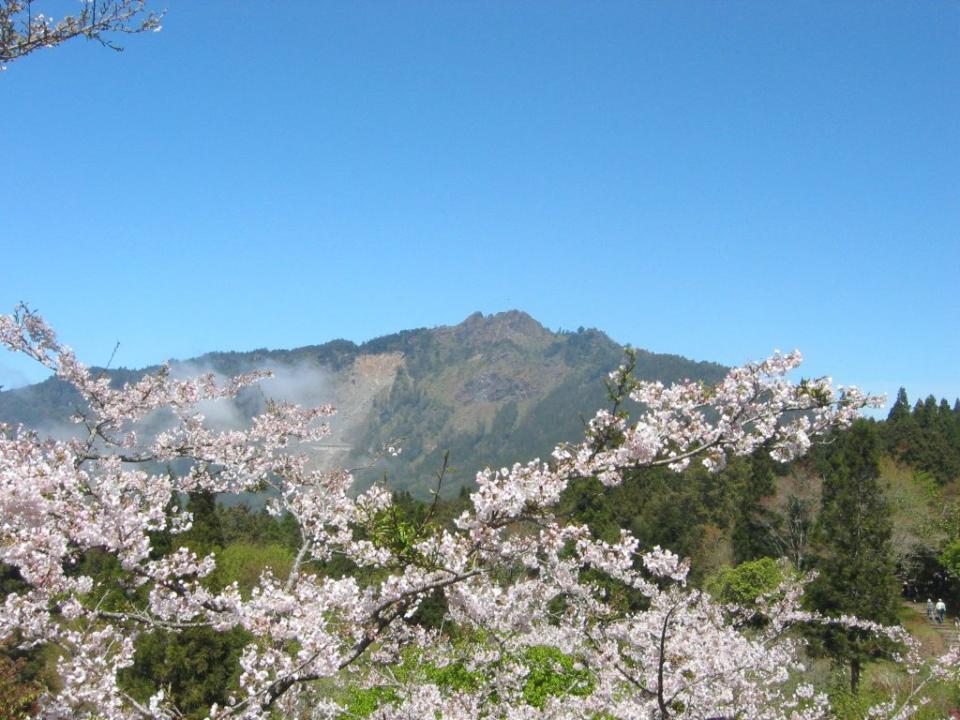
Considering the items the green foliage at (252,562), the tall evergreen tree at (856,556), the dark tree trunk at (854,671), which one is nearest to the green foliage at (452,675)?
the tall evergreen tree at (856,556)

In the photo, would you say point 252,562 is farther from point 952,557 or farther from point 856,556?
point 952,557

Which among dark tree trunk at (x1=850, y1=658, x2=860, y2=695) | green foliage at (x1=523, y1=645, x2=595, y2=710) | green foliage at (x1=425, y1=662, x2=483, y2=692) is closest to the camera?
green foliage at (x1=425, y1=662, x2=483, y2=692)

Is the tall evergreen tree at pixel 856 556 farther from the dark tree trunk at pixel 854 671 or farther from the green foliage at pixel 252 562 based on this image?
the green foliage at pixel 252 562

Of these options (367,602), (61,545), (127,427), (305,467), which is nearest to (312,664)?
(367,602)

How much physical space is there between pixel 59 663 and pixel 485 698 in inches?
305

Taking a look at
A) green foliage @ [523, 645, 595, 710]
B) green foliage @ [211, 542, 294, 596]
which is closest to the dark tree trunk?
green foliage @ [523, 645, 595, 710]

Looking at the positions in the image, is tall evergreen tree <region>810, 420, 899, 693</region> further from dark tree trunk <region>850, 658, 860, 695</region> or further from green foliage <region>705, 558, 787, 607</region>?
green foliage <region>705, 558, 787, 607</region>

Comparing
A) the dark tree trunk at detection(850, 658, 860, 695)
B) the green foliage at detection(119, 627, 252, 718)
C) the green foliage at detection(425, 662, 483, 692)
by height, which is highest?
the green foliage at detection(425, 662, 483, 692)

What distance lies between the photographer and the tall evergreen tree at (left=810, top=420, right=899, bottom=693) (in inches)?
865

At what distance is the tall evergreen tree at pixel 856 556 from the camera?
72.1 feet

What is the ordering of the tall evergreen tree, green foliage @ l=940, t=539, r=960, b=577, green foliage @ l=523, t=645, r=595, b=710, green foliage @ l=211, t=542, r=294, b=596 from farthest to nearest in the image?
green foliage @ l=940, t=539, r=960, b=577 → green foliage @ l=211, t=542, r=294, b=596 → the tall evergreen tree → green foliage @ l=523, t=645, r=595, b=710

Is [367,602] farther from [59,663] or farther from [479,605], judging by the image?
[59,663]

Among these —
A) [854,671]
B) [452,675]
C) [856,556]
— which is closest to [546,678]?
[452,675]

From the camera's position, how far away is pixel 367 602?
12.0 ft
